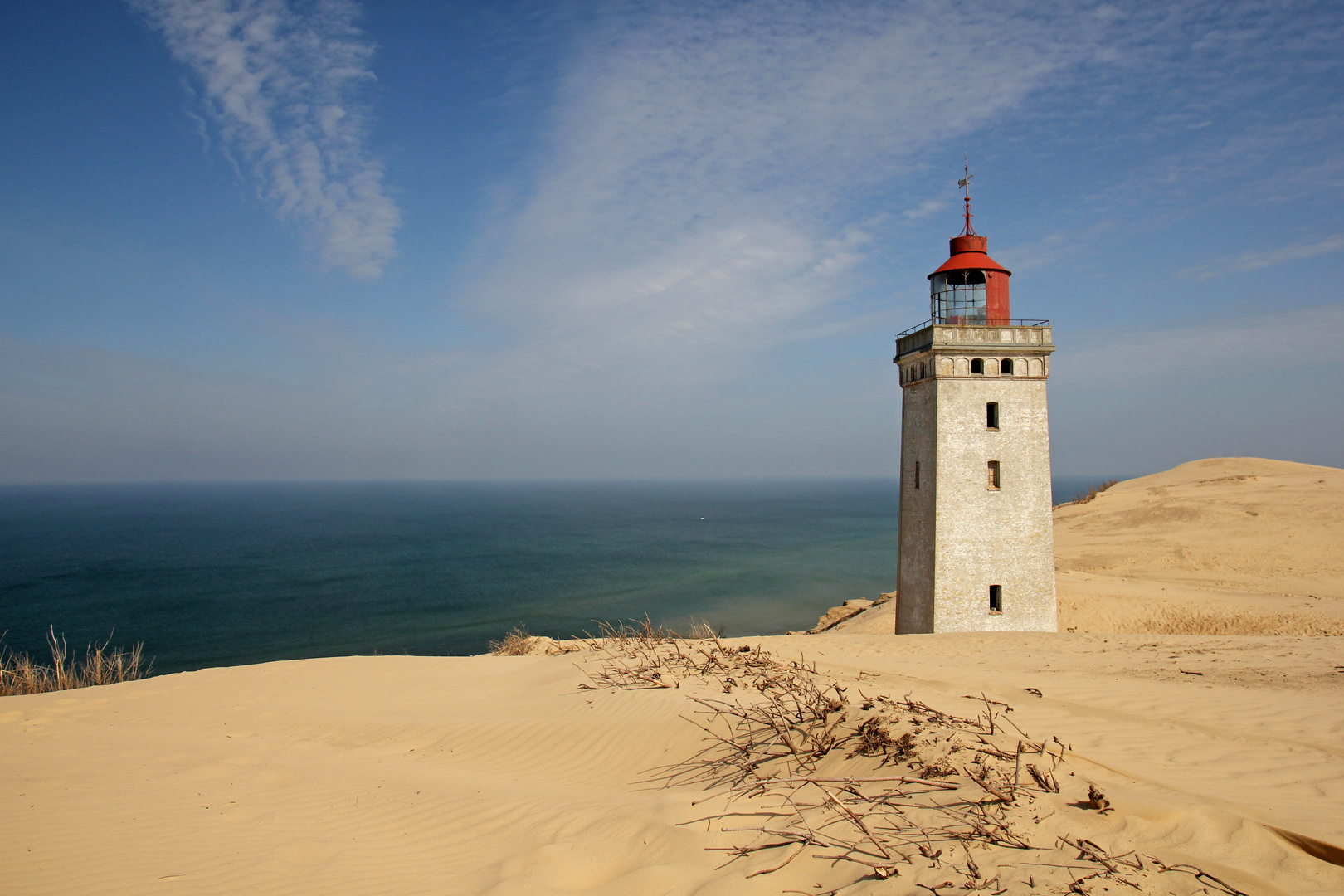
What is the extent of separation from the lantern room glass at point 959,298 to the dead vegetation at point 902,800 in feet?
37.5

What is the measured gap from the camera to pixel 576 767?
23.3 ft

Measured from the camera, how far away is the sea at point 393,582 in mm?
29766

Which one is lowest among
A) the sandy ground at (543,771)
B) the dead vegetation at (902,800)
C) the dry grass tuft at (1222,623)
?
the dry grass tuft at (1222,623)

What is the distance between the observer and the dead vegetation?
11.9ft

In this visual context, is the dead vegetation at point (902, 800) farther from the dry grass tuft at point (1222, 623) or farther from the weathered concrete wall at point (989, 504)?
the dry grass tuft at point (1222, 623)

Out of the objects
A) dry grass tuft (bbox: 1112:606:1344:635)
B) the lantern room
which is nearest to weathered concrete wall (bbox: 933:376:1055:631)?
the lantern room

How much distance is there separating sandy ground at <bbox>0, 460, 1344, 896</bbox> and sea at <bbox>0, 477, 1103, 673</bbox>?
6882mm

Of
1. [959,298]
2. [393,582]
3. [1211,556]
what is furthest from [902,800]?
[393,582]

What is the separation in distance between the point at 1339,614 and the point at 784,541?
164ft

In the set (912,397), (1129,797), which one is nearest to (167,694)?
(1129,797)

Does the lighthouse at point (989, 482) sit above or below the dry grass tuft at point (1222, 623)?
above

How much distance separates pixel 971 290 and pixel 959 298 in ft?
1.20

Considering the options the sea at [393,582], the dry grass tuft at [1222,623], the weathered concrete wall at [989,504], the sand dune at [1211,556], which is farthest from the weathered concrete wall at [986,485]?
the sea at [393,582]

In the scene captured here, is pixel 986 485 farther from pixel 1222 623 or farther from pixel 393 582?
pixel 393 582
